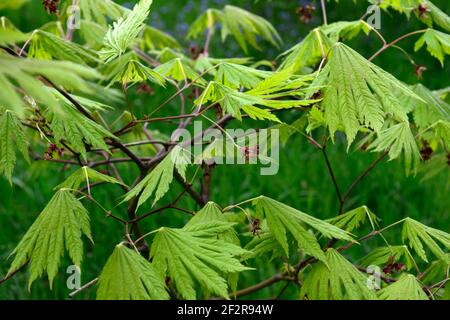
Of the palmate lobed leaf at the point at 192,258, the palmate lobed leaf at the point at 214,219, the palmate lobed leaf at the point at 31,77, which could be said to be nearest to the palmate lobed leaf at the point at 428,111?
the palmate lobed leaf at the point at 214,219

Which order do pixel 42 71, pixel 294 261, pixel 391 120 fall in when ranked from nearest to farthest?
pixel 42 71
pixel 391 120
pixel 294 261

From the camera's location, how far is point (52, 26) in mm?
2146

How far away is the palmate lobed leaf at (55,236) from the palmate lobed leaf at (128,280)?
8cm

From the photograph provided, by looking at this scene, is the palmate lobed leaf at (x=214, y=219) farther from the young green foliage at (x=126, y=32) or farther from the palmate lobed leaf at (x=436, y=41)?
the palmate lobed leaf at (x=436, y=41)

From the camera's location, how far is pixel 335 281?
1.36m

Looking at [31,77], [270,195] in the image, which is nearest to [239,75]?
[31,77]

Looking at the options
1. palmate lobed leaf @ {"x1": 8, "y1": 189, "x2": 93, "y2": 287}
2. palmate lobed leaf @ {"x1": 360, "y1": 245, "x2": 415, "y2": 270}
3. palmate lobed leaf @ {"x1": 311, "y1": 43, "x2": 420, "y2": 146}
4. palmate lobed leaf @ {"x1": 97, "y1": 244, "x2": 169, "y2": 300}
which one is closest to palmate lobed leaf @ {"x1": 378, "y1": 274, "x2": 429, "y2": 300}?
palmate lobed leaf @ {"x1": 360, "y1": 245, "x2": 415, "y2": 270}

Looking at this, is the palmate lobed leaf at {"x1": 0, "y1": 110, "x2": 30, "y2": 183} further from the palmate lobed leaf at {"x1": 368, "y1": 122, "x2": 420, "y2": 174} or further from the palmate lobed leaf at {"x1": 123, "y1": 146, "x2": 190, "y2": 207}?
the palmate lobed leaf at {"x1": 368, "y1": 122, "x2": 420, "y2": 174}

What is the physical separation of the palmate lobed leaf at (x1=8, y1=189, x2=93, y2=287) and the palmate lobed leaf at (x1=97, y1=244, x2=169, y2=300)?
0.08m

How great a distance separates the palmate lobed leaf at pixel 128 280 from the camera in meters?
1.16

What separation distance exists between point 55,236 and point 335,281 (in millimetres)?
551
